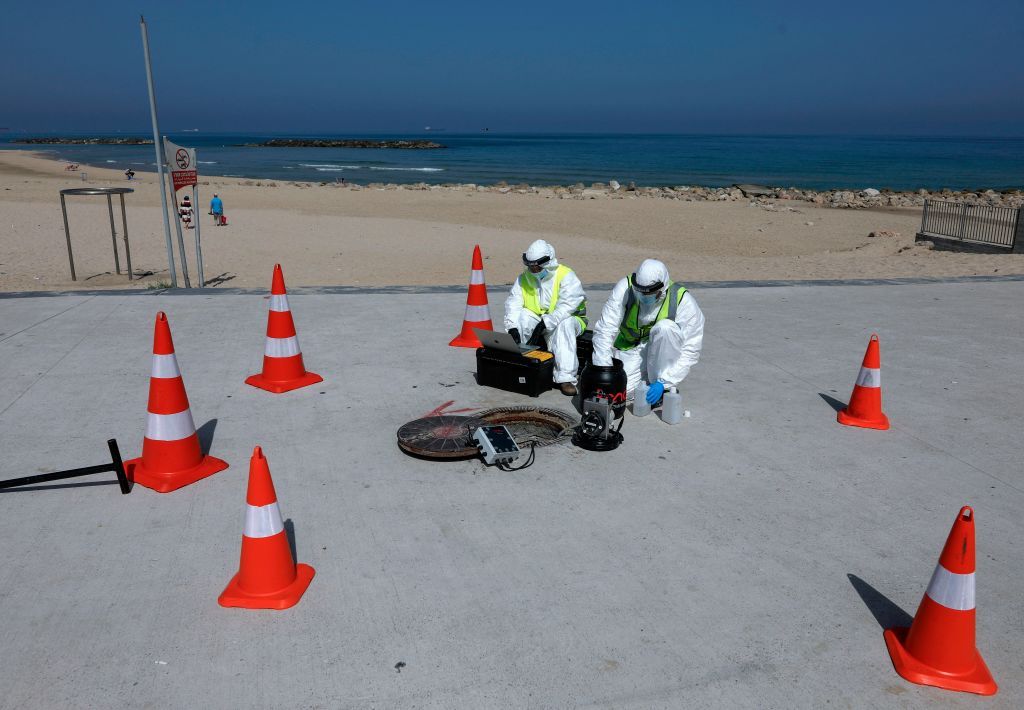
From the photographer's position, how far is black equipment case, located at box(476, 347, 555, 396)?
18.2 ft

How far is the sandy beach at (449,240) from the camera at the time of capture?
46.4ft

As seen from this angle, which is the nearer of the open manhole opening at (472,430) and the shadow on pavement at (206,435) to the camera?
the open manhole opening at (472,430)

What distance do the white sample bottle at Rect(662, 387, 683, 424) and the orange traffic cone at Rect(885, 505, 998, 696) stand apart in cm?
243

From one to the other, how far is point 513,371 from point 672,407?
48.3 inches

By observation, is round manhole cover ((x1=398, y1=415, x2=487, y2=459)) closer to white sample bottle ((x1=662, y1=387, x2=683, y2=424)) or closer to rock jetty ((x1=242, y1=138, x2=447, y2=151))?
white sample bottle ((x1=662, y1=387, x2=683, y2=424))

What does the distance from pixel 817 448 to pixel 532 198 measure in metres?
28.6

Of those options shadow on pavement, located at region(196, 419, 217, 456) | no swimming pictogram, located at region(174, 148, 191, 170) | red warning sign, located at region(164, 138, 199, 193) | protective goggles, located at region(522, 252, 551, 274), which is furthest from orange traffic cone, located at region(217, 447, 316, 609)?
no swimming pictogram, located at region(174, 148, 191, 170)

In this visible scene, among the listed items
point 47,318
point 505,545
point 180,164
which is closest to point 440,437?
point 505,545

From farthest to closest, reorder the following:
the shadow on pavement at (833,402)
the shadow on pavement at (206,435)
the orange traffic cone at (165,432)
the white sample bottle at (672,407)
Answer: the shadow on pavement at (833,402) → the white sample bottle at (672,407) → the shadow on pavement at (206,435) → the orange traffic cone at (165,432)

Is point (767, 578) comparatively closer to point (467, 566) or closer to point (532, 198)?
point (467, 566)

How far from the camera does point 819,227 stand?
2400cm

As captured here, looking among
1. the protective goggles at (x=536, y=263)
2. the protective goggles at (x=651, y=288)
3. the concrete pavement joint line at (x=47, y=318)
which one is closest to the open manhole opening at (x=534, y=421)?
the protective goggles at (x=651, y=288)

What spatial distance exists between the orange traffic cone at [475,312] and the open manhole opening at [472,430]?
Answer: 1.65m

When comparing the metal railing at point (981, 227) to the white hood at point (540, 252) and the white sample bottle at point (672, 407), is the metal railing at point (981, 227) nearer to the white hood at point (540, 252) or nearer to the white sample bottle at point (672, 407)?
the white hood at point (540, 252)
